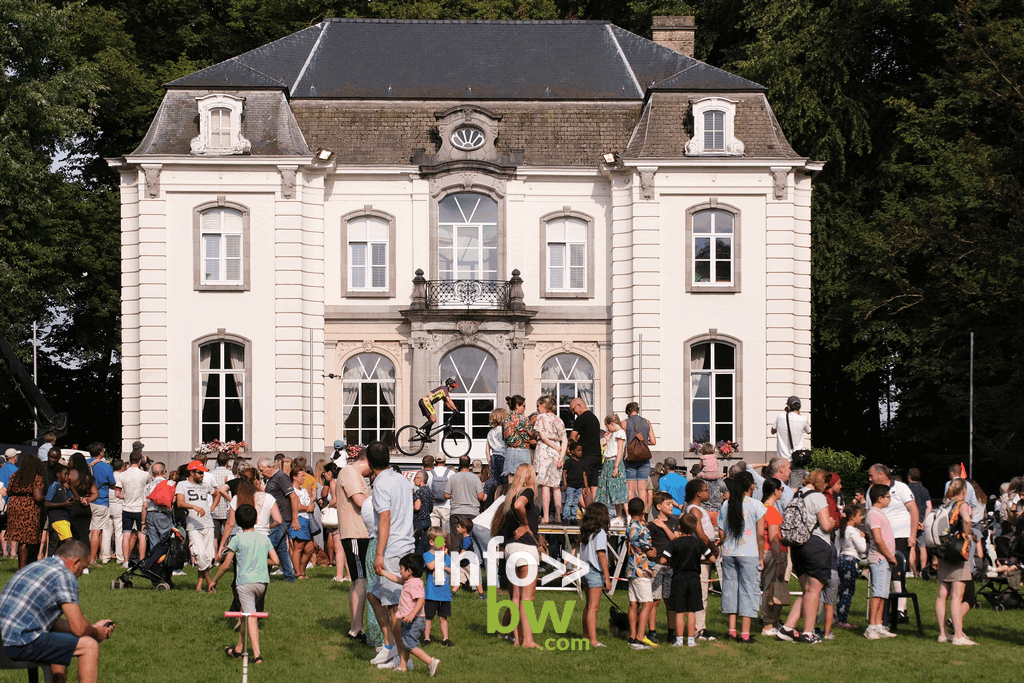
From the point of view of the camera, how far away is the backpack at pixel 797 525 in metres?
14.7

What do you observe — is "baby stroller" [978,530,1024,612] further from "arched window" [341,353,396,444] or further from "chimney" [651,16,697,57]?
"chimney" [651,16,697,57]

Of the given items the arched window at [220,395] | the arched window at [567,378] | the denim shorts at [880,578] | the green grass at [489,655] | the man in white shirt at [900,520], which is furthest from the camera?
the arched window at [567,378]

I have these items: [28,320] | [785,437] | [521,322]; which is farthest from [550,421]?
[28,320]

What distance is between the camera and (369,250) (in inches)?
1300

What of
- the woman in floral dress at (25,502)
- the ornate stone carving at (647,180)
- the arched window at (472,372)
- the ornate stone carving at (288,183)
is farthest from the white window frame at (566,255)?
the woman in floral dress at (25,502)

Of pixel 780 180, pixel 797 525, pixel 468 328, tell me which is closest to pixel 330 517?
pixel 797 525

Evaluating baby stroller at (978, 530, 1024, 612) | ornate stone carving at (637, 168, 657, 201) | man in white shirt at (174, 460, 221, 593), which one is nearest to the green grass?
baby stroller at (978, 530, 1024, 612)

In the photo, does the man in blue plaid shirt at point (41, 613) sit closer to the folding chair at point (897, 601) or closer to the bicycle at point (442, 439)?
the folding chair at point (897, 601)

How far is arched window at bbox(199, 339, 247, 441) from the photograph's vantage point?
104 ft

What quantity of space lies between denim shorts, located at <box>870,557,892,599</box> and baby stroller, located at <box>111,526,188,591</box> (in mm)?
8457

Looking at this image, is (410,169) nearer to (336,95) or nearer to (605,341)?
(336,95)

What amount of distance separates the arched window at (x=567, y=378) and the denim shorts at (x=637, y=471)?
13.3 meters

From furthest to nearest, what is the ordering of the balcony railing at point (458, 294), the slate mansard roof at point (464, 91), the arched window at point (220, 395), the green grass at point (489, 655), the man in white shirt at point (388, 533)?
the balcony railing at point (458, 294)
the slate mansard roof at point (464, 91)
the arched window at point (220, 395)
the green grass at point (489, 655)
the man in white shirt at point (388, 533)

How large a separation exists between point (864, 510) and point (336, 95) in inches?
806
